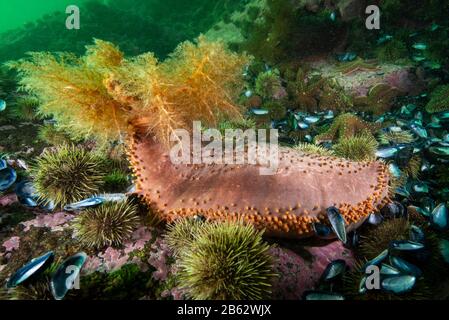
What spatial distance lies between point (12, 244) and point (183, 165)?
2.18 meters

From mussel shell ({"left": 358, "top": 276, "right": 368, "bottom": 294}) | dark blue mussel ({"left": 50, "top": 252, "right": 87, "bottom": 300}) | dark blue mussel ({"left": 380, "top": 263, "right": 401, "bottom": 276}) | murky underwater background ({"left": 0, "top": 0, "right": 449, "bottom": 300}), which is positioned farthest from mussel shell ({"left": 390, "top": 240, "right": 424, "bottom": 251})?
dark blue mussel ({"left": 50, "top": 252, "right": 87, "bottom": 300})

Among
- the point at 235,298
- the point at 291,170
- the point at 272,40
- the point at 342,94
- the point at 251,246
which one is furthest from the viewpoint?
the point at 272,40

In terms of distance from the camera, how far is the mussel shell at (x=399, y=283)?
9.02 ft

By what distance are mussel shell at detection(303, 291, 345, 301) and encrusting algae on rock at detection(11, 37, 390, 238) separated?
2.48ft

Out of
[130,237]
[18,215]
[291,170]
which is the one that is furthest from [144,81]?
[18,215]

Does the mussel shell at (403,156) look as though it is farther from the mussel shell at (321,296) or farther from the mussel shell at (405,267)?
the mussel shell at (321,296)

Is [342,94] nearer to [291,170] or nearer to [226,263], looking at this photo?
[291,170]

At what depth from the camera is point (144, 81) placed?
11.7 feet

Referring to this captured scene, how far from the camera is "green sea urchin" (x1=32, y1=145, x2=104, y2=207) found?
3676mm

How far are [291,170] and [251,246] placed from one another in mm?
1313

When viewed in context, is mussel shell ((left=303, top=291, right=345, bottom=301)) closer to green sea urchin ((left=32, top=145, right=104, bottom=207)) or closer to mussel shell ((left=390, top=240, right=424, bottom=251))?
mussel shell ((left=390, top=240, right=424, bottom=251))

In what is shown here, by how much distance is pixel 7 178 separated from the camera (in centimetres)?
403

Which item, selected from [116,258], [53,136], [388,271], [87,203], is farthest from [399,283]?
[53,136]

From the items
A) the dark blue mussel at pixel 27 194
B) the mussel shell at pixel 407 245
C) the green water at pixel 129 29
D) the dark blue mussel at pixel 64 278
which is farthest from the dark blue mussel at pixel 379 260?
the green water at pixel 129 29
